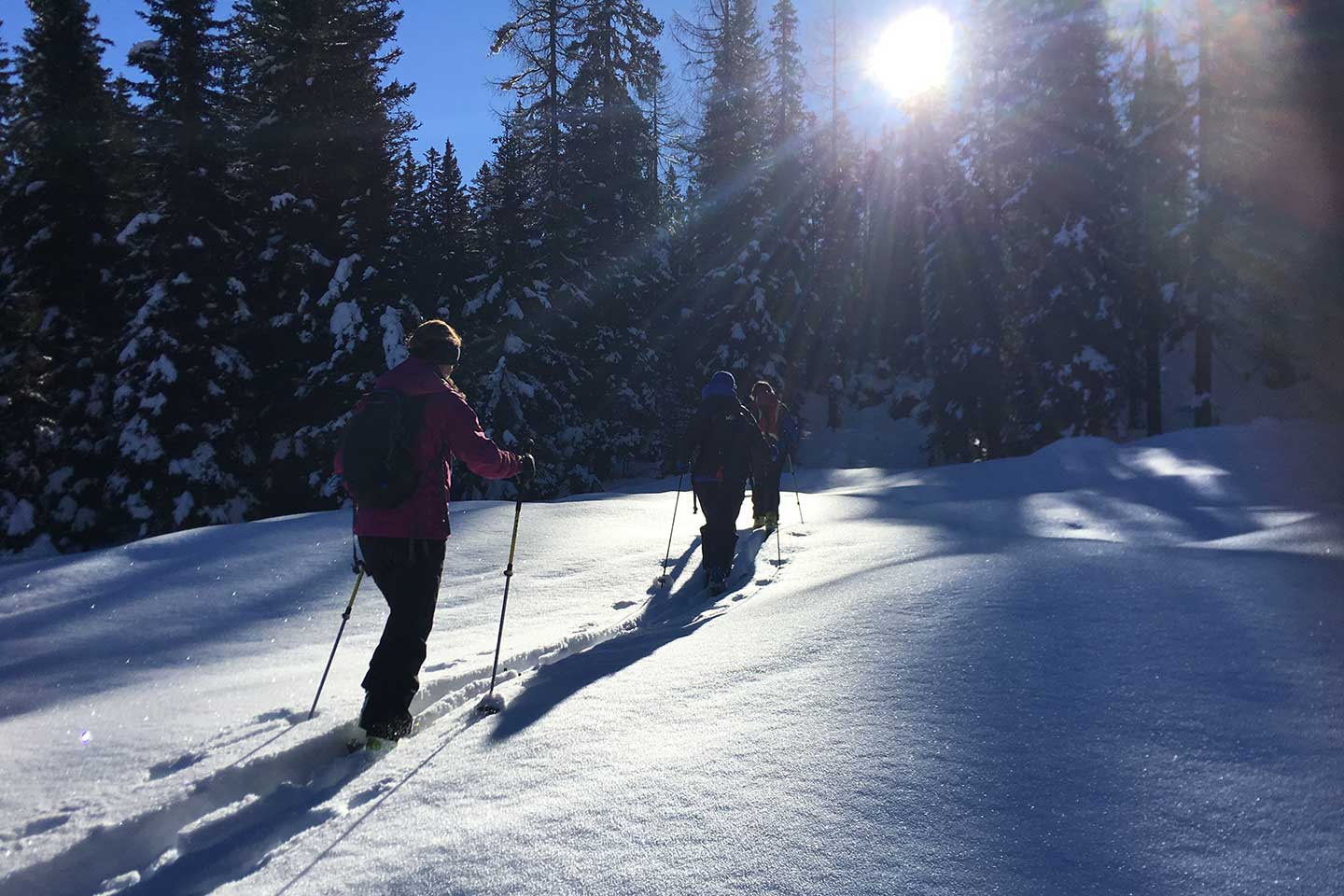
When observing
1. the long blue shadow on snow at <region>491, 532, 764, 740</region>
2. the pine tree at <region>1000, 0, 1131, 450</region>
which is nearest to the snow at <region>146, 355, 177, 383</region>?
the long blue shadow on snow at <region>491, 532, 764, 740</region>

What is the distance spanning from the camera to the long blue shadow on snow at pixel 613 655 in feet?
14.6

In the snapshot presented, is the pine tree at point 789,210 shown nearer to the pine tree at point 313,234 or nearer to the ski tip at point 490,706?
the pine tree at point 313,234

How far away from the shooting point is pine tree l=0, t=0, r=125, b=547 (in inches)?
829

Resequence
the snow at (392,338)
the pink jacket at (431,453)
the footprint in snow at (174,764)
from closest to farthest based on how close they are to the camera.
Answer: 1. the footprint in snow at (174,764)
2. the pink jacket at (431,453)
3. the snow at (392,338)

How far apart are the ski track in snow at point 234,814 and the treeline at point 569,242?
1628cm

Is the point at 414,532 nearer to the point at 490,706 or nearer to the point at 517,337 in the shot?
the point at 490,706

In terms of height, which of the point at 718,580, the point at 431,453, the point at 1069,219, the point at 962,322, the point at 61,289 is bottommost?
the point at 718,580

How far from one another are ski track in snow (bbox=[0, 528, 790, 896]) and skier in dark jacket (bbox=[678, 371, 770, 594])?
4148 millimetres

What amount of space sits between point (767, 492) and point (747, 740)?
826cm

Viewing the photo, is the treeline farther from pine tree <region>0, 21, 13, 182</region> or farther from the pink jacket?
the pink jacket

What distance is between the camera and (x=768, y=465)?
36.2 ft

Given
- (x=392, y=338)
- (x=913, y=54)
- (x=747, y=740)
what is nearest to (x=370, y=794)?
(x=747, y=740)

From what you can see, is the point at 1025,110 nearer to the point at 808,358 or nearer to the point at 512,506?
the point at 808,358

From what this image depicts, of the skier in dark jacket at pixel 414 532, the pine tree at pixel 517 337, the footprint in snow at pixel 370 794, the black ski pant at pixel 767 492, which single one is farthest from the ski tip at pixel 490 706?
the pine tree at pixel 517 337
